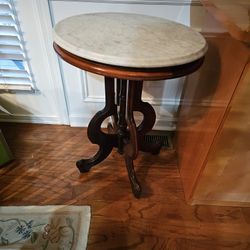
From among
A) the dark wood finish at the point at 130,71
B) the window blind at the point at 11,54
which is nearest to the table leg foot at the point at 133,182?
the dark wood finish at the point at 130,71

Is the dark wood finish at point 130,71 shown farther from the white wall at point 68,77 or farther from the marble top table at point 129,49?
the white wall at point 68,77

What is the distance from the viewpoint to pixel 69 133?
54.8 inches

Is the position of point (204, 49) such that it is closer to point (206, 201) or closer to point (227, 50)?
point (227, 50)

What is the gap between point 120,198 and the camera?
1064 mm

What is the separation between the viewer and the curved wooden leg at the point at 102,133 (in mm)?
902

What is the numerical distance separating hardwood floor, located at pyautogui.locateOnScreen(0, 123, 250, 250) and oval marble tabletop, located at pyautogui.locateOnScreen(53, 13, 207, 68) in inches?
27.8

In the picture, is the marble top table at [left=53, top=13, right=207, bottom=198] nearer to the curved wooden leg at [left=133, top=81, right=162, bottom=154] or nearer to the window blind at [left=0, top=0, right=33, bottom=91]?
the curved wooden leg at [left=133, top=81, right=162, bottom=154]

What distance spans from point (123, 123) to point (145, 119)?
4.0 inches

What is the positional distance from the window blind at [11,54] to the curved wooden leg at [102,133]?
1.71 feet

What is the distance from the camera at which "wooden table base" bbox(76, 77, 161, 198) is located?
33.5 inches

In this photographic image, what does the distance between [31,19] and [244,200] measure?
1.29 metres

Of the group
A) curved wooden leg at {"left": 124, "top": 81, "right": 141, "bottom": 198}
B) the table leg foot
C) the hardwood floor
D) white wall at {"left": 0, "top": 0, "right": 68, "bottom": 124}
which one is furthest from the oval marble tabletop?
the hardwood floor

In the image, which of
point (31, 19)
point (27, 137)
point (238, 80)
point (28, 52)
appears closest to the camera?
point (238, 80)

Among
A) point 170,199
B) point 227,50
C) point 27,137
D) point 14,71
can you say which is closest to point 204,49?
point 227,50
